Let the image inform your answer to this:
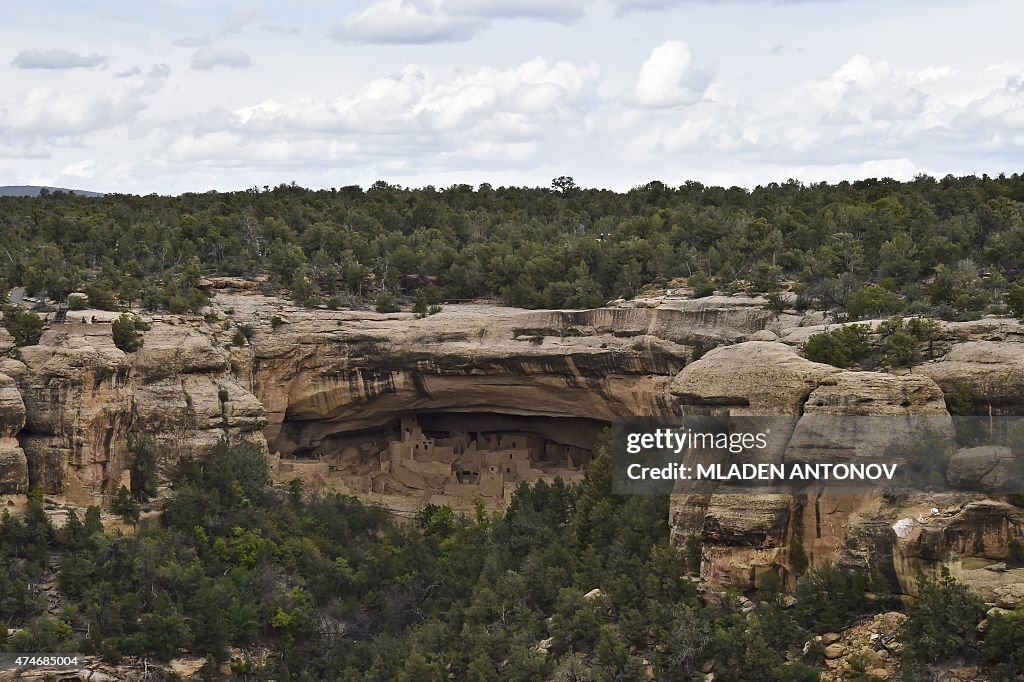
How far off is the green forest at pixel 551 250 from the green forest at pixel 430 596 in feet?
20.4

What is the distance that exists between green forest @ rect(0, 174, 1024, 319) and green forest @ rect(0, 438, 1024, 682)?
6228mm

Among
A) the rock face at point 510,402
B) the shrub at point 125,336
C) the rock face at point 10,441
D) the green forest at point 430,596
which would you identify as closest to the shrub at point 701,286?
the rock face at point 510,402

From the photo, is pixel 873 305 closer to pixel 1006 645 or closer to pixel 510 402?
pixel 510 402

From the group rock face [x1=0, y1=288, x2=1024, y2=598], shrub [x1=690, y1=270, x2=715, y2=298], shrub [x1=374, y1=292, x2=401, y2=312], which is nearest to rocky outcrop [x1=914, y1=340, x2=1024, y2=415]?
rock face [x1=0, y1=288, x2=1024, y2=598]

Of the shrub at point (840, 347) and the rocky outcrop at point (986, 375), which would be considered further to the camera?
the shrub at point (840, 347)

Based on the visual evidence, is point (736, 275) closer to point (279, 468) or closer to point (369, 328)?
point (369, 328)

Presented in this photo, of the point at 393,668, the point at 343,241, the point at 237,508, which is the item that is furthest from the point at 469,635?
the point at 343,241

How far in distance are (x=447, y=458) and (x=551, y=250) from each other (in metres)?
6.75

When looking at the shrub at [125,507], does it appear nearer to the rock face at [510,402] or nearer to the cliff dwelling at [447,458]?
the rock face at [510,402]

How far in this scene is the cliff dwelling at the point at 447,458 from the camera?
44.1 meters

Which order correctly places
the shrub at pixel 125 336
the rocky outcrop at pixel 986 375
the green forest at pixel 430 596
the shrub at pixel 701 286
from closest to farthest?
the green forest at pixel 430 596, the rocky outcrop at pixel 986 375, the shrub at pixel 125 336, the shrub at pixel 701 286

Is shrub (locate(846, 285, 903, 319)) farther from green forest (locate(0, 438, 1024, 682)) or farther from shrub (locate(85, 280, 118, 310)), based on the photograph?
shrub (locate(85, 280, 118, 310))

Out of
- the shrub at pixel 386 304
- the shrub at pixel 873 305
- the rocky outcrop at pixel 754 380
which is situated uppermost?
the shrub at pixel 873 305

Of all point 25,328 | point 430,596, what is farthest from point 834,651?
point 25,328
